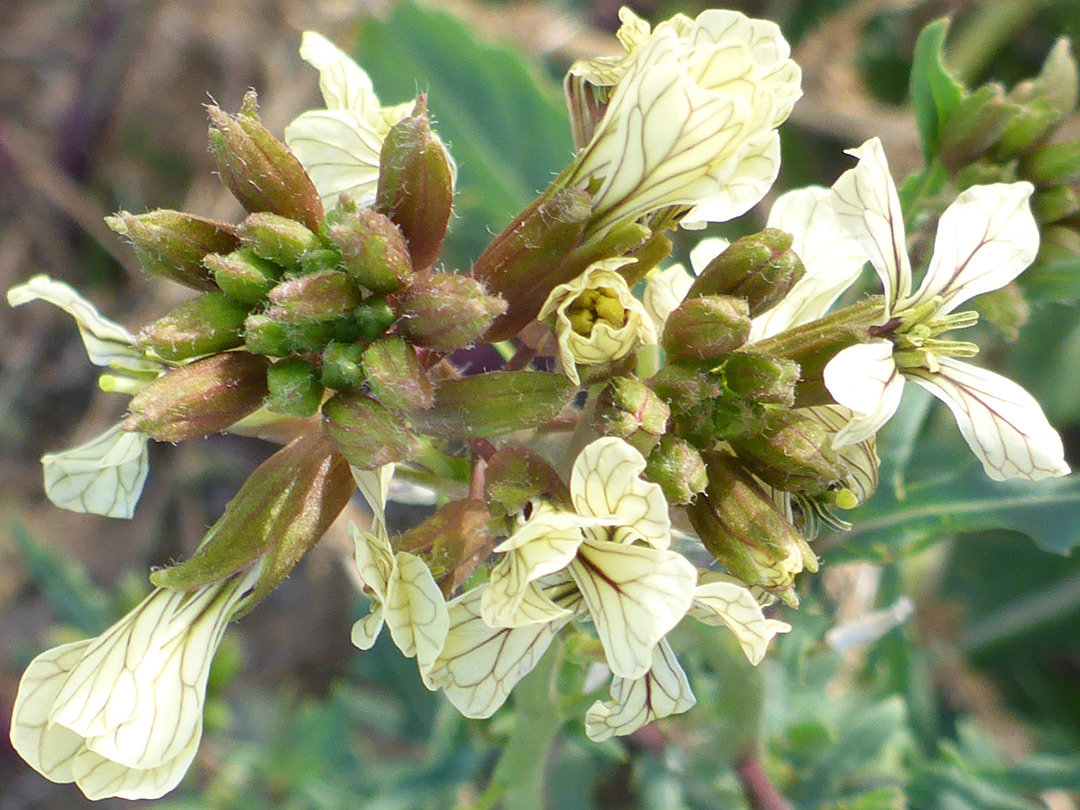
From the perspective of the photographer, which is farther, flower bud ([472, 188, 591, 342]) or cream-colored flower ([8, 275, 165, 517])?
cream-colored flower ([8, 275, 165, 517])

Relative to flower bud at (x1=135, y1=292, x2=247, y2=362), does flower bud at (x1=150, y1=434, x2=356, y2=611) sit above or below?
below

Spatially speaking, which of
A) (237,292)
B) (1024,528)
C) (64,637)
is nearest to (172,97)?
(64,637)

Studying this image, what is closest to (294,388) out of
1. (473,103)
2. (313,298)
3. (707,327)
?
(313,298)

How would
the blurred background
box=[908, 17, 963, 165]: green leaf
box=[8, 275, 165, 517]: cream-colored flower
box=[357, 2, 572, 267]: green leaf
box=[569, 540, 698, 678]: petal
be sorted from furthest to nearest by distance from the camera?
box=[357, 2, 572, 267]: green leaf, the blurred background, box=[908, 17, 963, 165]: green leaf, box=[8, 275, 165, 517]: cream-colored flower, box=[569, 540, 698, 678]: petal

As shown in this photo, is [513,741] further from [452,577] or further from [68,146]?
[68,146]

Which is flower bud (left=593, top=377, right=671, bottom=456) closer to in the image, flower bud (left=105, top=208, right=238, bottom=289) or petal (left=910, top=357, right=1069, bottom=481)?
petal (left=910, top=357, right=1069, bottom=481)

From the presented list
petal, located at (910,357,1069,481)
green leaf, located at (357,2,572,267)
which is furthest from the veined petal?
green leaf, located at (357,2,572,267)

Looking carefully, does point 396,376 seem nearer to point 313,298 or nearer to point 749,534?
point 313,298
